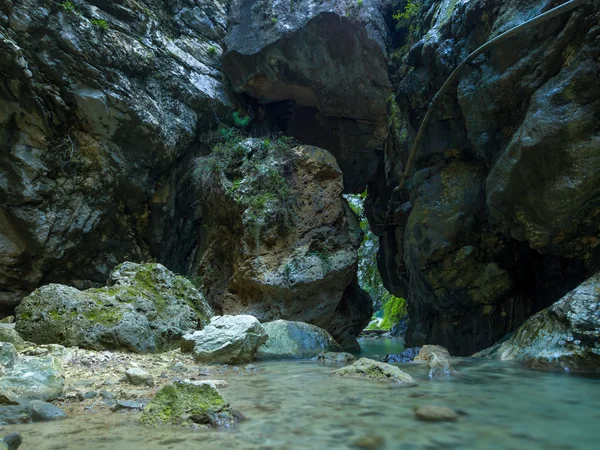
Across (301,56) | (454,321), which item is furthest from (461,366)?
(301,56)

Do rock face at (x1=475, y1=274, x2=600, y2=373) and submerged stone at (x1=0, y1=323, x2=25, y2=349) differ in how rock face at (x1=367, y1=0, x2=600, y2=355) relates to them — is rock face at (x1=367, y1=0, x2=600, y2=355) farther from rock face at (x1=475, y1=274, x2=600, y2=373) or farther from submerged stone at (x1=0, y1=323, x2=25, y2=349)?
submerged stone at (x1=0, y1=323, x2=25, y2=349)

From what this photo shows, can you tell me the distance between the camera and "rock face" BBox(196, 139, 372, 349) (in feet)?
30.5

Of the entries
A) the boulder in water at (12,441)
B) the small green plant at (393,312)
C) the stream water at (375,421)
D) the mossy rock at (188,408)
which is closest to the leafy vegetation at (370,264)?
the small green plant at (393,312)

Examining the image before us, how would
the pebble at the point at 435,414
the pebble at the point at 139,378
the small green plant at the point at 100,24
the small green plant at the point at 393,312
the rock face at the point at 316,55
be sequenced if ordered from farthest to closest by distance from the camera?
the small green plant at the point at 393,312 → the rock face at the point at 316,55 → the small green plant at the point at 100,24 → the pebble at the point at 139,378 → the pebble at the point at 435,414

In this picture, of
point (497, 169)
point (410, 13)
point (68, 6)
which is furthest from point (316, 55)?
point (497, 169)

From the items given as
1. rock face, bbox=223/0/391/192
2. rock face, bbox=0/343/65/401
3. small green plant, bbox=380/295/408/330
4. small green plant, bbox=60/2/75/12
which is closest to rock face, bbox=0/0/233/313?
small green plant, bbox=60/2/75/12

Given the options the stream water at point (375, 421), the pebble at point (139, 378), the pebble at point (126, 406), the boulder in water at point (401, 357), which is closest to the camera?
the stream water at point (375, 421)

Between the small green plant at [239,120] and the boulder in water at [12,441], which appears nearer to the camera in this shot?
→ the boulder in water at [12,441]

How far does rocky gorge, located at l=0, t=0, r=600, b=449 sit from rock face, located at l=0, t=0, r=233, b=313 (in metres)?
0.05

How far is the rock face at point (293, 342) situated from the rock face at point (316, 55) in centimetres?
724

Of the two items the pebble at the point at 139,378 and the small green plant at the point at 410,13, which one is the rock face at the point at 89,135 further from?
the pebble at the point at 139,378

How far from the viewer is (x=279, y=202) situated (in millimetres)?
10000

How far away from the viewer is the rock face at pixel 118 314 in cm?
457

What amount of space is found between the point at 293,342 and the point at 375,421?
4.22 meters
